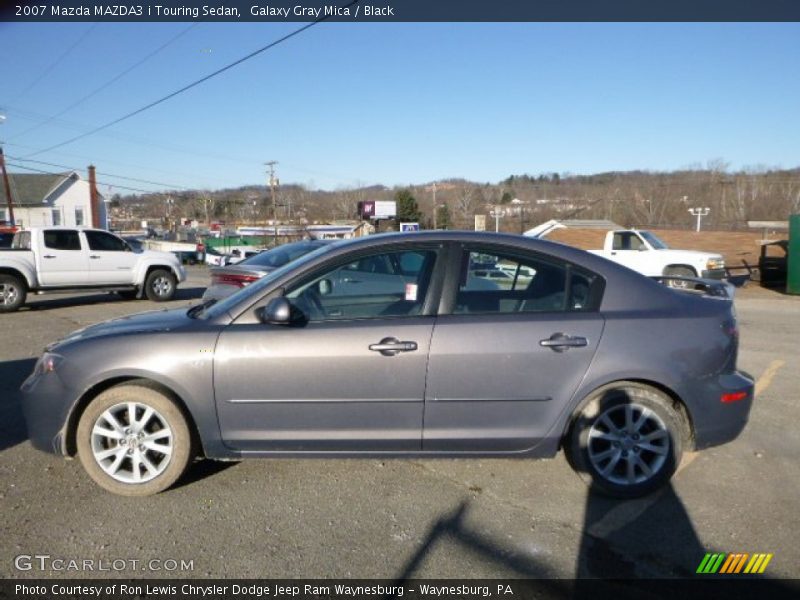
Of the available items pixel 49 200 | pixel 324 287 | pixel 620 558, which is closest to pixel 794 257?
pixel 620 558

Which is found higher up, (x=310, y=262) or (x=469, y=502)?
(x=310, y=262)

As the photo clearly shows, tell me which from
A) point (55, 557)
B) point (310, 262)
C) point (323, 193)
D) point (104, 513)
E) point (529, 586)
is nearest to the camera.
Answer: point (529, 586)

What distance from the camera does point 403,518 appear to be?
323 centimetres

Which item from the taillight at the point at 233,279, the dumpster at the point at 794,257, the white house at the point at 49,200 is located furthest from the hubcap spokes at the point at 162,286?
the white house at the point at 49,200

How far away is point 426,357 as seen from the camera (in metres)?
3.31

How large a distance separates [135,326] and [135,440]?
70 cm

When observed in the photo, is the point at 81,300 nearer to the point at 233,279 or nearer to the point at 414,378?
the point at 233,279

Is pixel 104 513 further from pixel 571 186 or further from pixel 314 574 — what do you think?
pixel 571 186

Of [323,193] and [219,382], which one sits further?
[323,193]

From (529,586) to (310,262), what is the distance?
7.08 ft

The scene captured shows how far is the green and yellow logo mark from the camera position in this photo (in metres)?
2.79

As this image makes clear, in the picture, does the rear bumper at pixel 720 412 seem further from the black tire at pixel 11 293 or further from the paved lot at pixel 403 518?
the black tire at pixel 11 293

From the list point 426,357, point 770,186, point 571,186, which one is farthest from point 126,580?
point 770,186

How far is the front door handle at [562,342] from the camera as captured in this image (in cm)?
334
